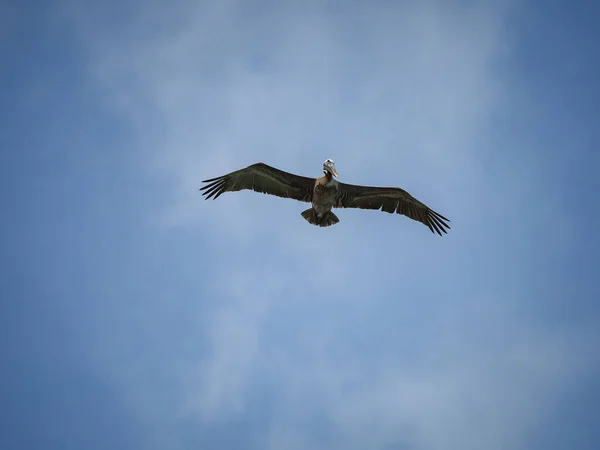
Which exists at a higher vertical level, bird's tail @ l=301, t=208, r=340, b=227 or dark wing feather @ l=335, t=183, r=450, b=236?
dark wing feather @ l=335, t=183, r=450, b=236

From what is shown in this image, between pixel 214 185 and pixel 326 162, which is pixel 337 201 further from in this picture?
pixel 214 185

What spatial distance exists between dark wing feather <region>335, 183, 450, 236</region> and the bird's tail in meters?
0.49

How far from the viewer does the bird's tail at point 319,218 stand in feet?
78.6

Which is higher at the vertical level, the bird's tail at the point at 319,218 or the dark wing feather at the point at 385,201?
the dark wing feather at the point at 385,201

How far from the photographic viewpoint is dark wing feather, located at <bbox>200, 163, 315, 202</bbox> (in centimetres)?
2330

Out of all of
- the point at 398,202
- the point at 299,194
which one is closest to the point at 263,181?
the point at 299,194

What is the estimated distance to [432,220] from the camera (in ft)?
83.1

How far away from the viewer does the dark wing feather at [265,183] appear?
76.4 ft

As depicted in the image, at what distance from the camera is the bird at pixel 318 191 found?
23.3 m

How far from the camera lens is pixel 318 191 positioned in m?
23.5

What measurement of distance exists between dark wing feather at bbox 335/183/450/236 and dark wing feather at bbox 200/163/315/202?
1.22m

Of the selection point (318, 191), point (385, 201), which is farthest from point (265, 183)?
point (385, 201)

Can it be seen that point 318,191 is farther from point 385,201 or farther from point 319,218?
point 385,201

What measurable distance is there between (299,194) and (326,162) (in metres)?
1.67
